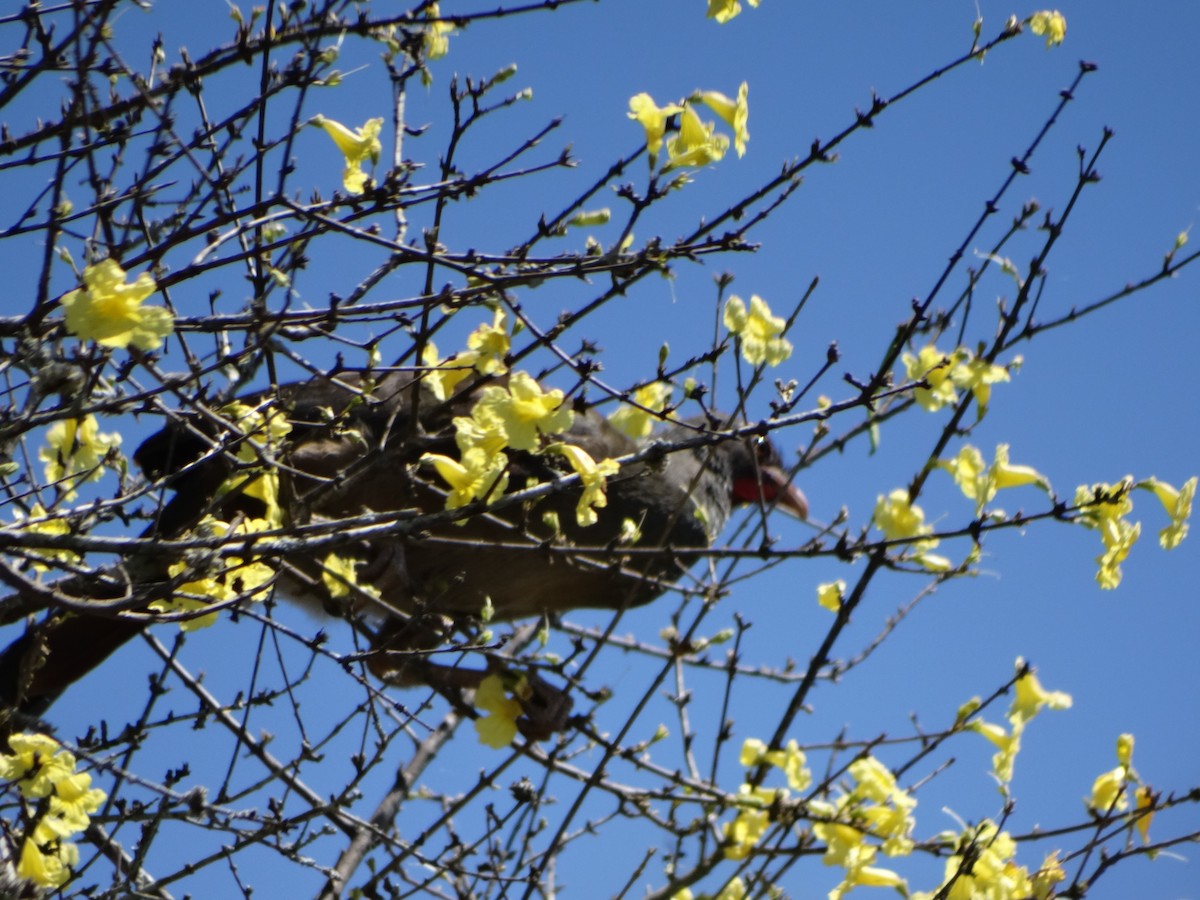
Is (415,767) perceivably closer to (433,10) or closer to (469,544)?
(469,544)

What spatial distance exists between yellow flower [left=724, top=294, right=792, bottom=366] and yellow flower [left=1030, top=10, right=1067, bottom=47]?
1079 mm

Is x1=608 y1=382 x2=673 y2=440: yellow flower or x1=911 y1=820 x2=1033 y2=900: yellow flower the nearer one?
x1=911 y1=820 x2=1033 y2=900: yellow flower

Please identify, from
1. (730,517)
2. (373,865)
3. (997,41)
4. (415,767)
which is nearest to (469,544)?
(373,865)

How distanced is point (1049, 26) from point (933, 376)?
1030mm

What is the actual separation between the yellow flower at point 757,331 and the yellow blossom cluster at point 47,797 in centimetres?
203

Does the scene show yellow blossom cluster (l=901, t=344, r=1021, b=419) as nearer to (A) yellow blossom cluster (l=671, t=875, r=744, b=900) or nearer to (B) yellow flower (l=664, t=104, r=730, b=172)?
(B) yellow flower (l=664, t=104, r=730, b=172)

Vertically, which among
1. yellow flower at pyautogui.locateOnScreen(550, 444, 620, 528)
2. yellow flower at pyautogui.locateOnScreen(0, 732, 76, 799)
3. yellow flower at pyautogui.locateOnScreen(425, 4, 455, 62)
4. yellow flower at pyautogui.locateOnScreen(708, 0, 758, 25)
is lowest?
yellow flower at pyautogui.locateOnScreen(0, 732, 76, 799)

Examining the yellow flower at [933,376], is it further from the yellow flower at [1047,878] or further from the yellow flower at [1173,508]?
the yellow flower at [1047,878]

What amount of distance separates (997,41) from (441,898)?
3550 mm

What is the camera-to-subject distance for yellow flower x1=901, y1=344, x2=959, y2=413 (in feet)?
12.1

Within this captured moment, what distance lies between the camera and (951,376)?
3.69m

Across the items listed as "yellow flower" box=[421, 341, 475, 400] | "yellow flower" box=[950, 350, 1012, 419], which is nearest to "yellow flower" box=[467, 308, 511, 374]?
"yellow flower" box=[421, 341, 475, 400]

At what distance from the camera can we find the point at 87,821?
136 inches

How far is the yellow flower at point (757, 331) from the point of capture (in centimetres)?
370
